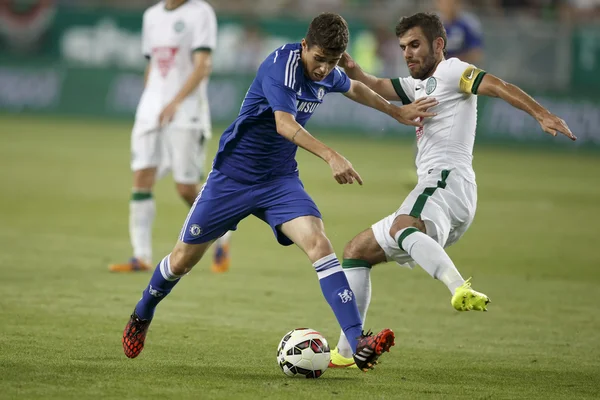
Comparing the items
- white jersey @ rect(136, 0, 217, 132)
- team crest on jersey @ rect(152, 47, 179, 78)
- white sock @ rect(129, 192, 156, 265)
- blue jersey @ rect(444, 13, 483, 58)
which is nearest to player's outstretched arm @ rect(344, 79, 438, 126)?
white jersey @ rect(136, 0, 217, 132)

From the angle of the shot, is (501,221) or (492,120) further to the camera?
(492,120)

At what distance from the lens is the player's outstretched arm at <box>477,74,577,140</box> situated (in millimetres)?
6008

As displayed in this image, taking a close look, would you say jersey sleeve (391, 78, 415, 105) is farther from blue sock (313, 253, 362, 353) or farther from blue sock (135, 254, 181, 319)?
blue sock (135, 254, 181, 319)

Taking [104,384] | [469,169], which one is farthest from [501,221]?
[104,384]

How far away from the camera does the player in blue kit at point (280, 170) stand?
19.6 ft

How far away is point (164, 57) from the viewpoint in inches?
408

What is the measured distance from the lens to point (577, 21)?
2478 cm

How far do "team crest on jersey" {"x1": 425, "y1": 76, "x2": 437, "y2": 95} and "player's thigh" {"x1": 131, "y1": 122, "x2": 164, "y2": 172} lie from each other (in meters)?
4.01

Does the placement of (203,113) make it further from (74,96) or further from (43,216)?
(74,96)

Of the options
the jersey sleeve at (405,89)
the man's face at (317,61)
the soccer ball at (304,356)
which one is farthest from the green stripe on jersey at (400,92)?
the soccer ball at (304,356)

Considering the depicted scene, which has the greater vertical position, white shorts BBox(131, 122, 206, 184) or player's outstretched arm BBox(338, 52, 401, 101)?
player's outstretched arm BBox(338, 52, 401, 101)

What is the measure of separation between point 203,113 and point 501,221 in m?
5.30

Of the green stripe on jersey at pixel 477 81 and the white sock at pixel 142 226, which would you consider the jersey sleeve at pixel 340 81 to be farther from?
the white sock at pixel 142 226

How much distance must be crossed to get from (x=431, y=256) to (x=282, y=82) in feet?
4.39
